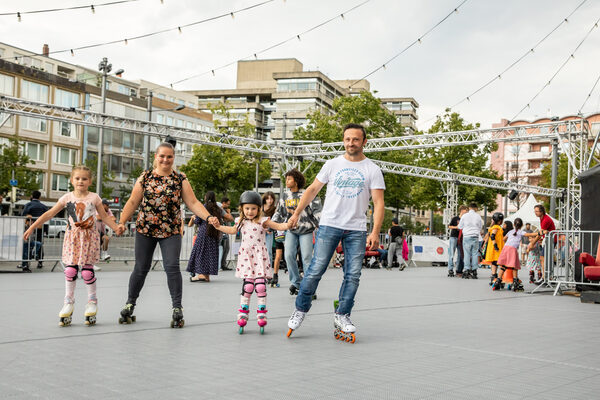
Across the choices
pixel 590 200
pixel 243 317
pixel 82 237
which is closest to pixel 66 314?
pixel 82 237

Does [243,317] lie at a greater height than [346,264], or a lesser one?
lesser

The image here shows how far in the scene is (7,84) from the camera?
51.8 meters

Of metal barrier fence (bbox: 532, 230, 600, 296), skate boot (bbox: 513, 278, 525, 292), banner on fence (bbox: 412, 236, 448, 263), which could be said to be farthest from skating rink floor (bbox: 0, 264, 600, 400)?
banner on fence (bbox: 412, 236, 448, 263)

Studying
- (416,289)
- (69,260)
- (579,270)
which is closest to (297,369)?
(69,260)

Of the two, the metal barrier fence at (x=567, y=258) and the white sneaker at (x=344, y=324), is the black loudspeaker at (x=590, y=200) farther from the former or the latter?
the white sneaker at (x=344, y=324)

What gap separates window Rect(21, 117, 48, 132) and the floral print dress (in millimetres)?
51699

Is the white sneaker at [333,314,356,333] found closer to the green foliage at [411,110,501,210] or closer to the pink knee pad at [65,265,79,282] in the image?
the pink knee pad at [65,265,79,282]

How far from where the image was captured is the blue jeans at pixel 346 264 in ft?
18.6

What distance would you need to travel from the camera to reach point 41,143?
5516 cm

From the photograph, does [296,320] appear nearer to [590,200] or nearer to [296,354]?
[296,354]

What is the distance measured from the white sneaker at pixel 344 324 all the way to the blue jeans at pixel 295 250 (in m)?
3.26

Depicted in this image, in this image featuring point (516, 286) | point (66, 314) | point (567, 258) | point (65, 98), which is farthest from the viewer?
point (65, 98)

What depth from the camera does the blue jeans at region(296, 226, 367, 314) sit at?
18.6 ft

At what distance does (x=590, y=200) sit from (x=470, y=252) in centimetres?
534
